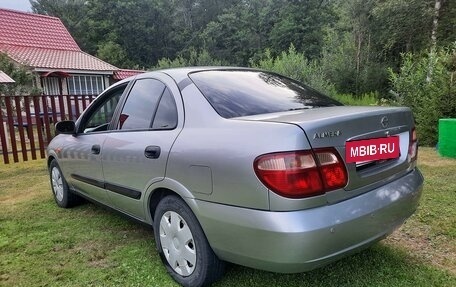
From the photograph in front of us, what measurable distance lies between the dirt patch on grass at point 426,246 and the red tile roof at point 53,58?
18970 millimetres

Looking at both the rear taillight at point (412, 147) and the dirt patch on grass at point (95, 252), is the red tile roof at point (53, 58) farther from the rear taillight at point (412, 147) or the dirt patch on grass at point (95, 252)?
the rear taillight at point (412, 147)

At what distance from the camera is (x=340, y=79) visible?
20875 mm

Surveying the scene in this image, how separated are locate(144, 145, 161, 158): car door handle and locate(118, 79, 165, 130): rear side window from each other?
A: 9.6 inches

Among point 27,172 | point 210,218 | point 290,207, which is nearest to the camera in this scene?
point 290,207

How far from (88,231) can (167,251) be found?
141 centimetres

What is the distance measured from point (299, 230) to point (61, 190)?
3.51 m

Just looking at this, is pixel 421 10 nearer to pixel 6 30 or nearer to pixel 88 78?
pixel 88 78

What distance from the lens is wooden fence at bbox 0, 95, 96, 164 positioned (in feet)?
23.4

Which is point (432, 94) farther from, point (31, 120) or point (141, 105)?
point (31, 120)

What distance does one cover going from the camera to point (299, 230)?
182cm

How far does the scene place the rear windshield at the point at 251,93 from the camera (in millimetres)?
2441

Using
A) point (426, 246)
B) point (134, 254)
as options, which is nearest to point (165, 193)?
point (134, 254)

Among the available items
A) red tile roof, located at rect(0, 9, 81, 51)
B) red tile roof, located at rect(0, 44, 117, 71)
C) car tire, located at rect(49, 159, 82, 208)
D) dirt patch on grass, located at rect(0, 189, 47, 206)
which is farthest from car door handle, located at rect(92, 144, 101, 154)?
red tile roof, located at rect(0, 9, 81, 51)

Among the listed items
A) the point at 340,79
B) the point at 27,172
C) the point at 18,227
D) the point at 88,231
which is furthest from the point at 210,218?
the point at 340,79
